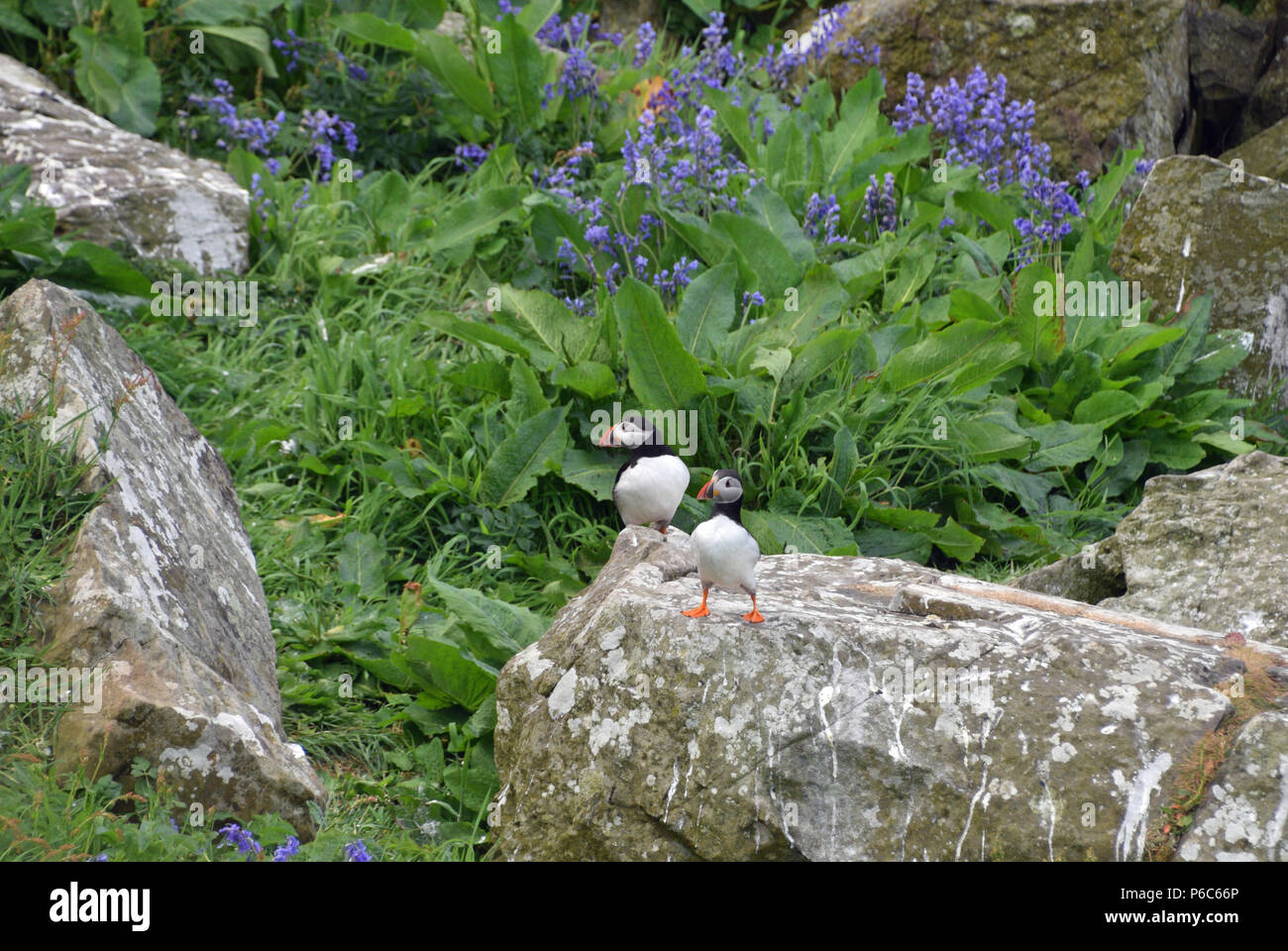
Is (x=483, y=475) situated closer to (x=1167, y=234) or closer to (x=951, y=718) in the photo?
(x=951, y=718)

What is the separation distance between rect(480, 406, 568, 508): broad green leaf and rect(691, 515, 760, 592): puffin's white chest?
215cm

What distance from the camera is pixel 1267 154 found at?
23.0ft

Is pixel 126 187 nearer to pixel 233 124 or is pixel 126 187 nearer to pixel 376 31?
pixel 233 124

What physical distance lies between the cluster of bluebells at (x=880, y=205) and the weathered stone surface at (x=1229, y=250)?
124cm

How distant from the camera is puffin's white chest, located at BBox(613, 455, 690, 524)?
13.6 feet

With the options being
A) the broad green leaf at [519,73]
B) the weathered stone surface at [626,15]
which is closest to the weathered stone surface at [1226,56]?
the weathered stone surface at [626,15]

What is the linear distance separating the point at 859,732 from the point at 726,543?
1.74 feet

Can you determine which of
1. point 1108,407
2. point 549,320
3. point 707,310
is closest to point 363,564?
point 549,320

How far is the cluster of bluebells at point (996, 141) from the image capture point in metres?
6.45

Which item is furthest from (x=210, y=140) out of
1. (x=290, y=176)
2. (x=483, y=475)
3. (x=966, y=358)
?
(x=966, y=358)

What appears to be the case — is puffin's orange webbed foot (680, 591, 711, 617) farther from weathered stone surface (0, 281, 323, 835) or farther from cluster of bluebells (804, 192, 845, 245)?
cluster of bluebells (804, 192, 845, 245)

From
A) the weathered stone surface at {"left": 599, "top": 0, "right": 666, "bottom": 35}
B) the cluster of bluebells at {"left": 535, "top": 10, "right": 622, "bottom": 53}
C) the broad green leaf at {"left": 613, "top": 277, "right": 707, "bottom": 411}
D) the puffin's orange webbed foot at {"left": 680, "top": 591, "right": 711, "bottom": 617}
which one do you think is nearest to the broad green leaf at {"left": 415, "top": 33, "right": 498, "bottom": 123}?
the cluster of bluebells at {"left": 535, "top": 10, "right": 622, "bottom": 53}

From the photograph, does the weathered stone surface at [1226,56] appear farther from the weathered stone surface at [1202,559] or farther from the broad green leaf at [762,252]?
the weathered stone surface at [1202,559]

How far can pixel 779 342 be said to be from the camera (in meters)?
5.22
